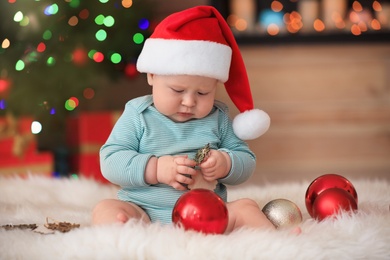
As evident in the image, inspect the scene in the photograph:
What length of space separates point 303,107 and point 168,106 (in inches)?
95.1

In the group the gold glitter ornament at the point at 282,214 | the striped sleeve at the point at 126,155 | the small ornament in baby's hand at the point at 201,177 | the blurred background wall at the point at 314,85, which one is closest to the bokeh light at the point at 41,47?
the blurred background wall at the point at 314,85

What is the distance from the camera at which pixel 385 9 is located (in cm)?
372

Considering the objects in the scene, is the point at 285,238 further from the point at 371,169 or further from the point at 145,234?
the point at 371,169

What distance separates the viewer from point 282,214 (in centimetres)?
134

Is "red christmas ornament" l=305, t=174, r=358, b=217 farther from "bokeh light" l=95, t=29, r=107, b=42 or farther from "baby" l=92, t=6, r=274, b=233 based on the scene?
"bokeh light" l=95, t=29, r=107, b=42

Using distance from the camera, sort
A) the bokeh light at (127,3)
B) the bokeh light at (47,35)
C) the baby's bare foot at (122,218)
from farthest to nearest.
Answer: the bokeh light at (127,3)
the bokeh light at (47,35)
the baby's bare foot at (122,218)

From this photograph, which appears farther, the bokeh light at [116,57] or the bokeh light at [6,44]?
the bokeh light at [116,57]

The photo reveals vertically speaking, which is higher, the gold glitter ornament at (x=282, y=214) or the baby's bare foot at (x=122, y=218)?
the baby's bare foot at (x=122, y=218)

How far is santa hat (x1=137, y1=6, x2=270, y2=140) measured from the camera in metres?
1.34

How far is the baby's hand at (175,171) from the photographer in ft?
4.22

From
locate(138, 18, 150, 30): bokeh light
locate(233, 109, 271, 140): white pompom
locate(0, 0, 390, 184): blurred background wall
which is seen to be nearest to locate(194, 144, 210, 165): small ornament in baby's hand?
locate(233, 109, 271, 140): white pompom

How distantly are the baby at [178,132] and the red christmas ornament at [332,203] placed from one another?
14 centimetres

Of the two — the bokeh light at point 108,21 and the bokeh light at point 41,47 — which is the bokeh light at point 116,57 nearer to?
the bokeh light at point 108,21

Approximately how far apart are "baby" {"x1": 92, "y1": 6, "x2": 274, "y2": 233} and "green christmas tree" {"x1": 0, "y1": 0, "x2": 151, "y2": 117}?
52.2 inches
